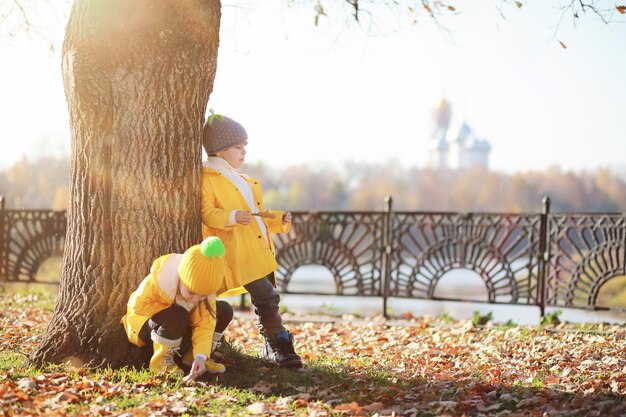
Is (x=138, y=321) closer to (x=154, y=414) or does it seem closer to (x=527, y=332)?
(x=154, y=414)

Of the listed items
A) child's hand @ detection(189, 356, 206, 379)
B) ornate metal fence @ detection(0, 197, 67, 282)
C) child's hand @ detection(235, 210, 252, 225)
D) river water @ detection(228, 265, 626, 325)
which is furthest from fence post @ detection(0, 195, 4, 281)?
child's hand @ detection(189, 356, 206, 379)

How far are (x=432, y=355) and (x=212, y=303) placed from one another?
A: 243 cm

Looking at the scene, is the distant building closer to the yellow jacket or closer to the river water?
the river water

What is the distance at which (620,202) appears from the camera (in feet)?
244

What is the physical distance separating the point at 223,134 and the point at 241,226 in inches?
25.8

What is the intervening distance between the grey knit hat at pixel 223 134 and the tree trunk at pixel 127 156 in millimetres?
86

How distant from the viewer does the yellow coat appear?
16.6 ft

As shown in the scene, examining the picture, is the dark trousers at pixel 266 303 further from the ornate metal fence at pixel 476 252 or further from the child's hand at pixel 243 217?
the ornate metal fence at pixel 476 252

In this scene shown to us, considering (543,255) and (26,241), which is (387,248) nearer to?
(543,255)

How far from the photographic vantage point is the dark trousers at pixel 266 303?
5176 millimetres

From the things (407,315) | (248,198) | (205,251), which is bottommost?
(407,315)

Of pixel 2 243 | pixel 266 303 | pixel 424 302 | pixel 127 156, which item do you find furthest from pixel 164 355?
pixel 424 302

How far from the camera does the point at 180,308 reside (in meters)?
4.71

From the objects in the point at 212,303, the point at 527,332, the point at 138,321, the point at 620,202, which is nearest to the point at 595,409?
the point at 212,303
